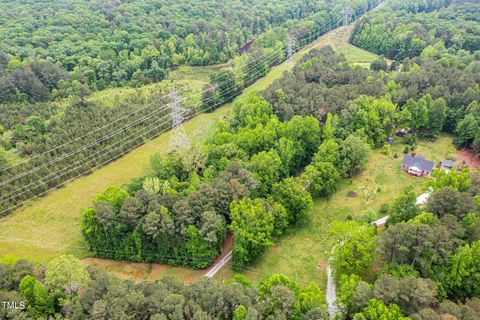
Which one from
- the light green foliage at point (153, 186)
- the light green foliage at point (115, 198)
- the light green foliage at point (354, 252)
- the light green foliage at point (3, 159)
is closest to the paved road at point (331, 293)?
the light green foliage at point (354, 252)

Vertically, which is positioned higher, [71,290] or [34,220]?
[71,290]

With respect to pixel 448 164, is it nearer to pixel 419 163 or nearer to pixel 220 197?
pixel 419 163

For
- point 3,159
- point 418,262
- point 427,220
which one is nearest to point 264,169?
point 427,220

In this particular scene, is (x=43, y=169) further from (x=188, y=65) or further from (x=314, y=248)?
(x=188, y=65)

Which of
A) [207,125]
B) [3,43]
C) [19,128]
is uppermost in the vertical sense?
[3,43]

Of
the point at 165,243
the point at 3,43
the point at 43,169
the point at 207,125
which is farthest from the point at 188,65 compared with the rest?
the point at 165,243

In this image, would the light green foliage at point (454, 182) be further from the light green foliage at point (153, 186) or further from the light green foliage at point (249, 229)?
the light green foliage at point (153, 186)

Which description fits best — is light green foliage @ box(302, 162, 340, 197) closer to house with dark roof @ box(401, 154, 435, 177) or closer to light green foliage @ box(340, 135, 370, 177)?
light green foliage @ box(340, 135, 370, 177)
